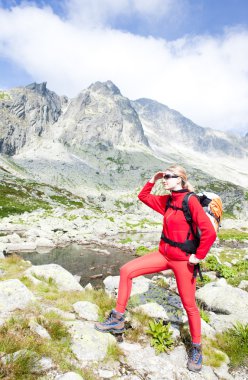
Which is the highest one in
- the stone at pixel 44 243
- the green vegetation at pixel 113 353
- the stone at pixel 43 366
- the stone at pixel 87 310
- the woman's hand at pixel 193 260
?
the woman's hand at pixel 193 260

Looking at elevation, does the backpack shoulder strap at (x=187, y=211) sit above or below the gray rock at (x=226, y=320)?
above

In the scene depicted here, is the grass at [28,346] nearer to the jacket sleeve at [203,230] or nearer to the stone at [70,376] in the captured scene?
the stone at [70,376]

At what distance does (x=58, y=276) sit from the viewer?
1324 cm

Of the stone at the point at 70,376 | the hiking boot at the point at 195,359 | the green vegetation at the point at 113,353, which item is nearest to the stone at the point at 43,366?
the stone at the point at 70,376

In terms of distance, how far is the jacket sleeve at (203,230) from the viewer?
6500 mm

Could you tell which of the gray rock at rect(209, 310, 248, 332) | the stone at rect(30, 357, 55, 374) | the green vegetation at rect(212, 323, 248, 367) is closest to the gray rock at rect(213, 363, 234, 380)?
the green vegetation at rect(212, 323, 248, 367)

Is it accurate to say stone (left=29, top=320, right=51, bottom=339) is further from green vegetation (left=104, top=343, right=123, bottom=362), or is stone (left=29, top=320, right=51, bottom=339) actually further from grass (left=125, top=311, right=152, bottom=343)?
grass (left=125, top=311, right=152, bottom=343)

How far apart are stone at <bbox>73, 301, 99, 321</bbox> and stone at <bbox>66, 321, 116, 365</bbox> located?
2.96 ft

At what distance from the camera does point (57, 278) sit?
43.0 ft

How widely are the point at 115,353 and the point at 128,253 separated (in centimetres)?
2767

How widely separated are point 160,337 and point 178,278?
1811mm

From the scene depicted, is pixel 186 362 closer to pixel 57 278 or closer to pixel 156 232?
pixel 57 278

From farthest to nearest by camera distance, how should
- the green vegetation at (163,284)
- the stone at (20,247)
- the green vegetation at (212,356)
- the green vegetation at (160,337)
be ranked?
the stone at (20,247), the green vegetation at (163,284), the green vegetation at (160,337), the green vegetation at (212,356)

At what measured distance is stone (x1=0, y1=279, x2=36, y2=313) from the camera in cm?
840
